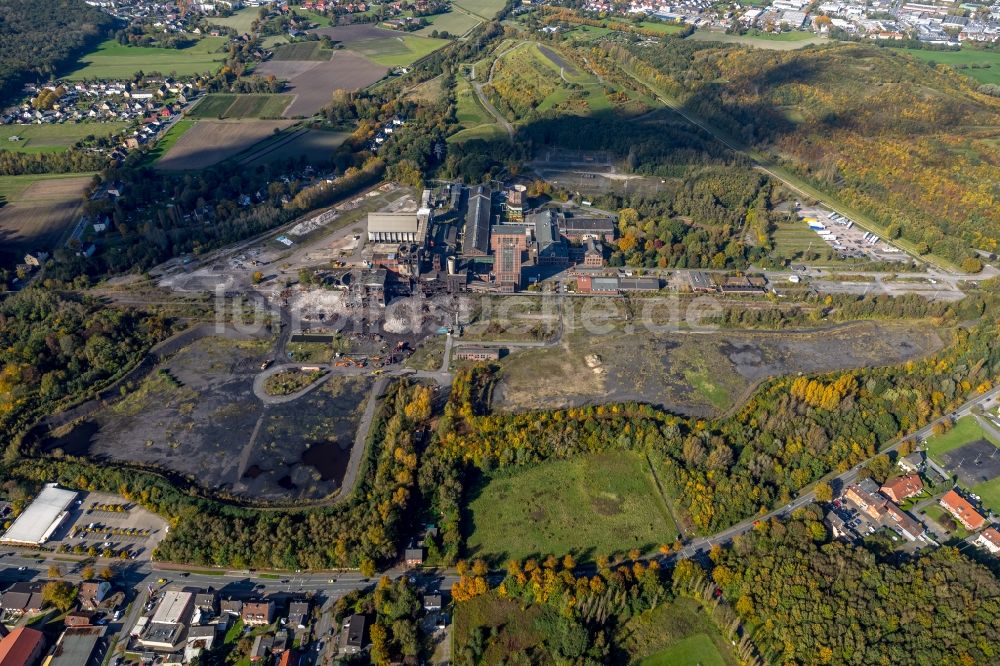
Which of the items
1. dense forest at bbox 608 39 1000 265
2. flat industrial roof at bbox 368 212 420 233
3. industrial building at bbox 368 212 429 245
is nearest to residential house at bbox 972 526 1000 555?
dense forest at bbox 608 39 1000 265

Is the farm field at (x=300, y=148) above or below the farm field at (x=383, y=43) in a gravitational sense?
below

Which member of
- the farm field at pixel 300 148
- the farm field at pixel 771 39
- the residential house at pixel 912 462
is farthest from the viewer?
the farm field at pixel 771 39

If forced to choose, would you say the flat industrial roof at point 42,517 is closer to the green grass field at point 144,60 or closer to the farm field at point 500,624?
the farm field at point 500,624

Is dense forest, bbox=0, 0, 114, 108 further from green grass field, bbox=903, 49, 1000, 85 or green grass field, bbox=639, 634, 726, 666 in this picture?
green grass field, bbox=903, 49, 1000, 85

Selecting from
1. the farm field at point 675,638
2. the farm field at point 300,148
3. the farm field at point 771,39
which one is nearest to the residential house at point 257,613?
the farm field at point 675,638

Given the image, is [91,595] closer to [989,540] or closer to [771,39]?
[989,540]

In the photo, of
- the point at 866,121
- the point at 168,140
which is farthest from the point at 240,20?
the point at 866,121

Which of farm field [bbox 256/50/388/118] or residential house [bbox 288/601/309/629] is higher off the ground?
farm field [bbox 256/50/388/118]
